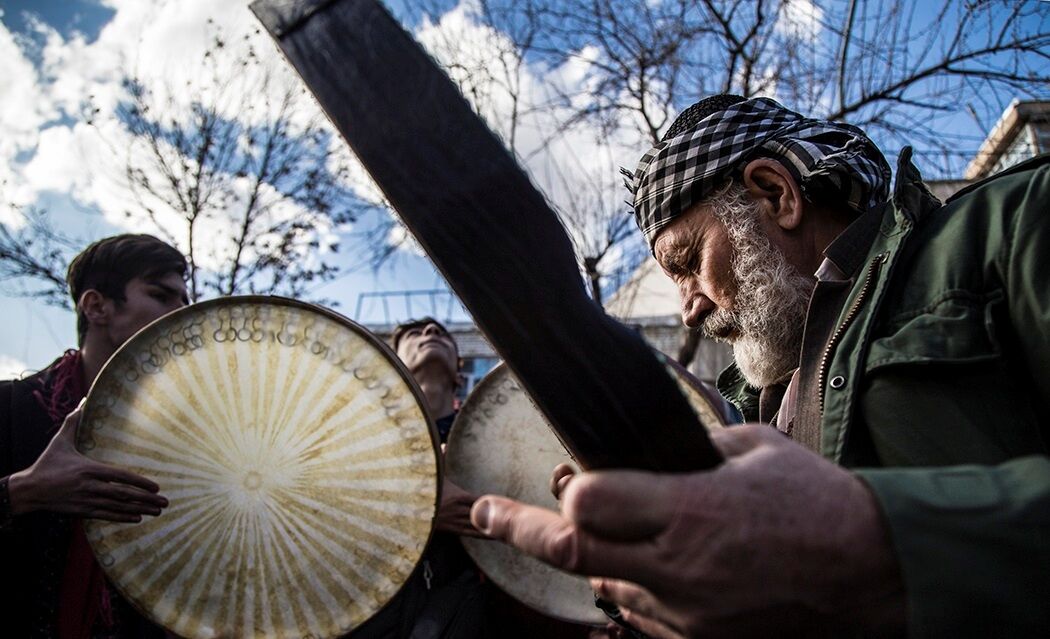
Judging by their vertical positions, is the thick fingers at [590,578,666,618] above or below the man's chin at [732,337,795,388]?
below

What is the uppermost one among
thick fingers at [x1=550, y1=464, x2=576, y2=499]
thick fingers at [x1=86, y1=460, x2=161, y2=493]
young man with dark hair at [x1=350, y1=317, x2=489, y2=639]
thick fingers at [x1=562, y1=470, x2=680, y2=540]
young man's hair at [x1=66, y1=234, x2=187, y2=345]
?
young man's hair at [x1=66, y1=234, x2=187, y2=345]

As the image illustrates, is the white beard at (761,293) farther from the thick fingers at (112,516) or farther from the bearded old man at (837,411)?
the thick fingers at (112,516)

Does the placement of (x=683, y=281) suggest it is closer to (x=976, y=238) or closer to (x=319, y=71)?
(x=976, y=238)

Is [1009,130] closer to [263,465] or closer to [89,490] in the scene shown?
[263,465]

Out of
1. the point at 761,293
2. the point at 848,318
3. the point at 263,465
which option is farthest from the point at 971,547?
the point at 263,465

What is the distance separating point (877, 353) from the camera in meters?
1.12

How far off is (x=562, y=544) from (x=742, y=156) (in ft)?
4.53

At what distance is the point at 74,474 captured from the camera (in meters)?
2.08

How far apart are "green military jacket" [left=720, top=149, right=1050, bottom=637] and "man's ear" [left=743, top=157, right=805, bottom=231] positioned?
0.27 m

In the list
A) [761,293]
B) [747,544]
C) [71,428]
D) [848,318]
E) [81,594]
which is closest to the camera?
[747,544]

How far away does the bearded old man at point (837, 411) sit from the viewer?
Answer: 1.94ft

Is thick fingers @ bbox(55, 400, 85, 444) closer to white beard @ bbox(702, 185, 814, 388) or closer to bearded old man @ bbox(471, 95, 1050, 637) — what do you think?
bearded old man @ bbox(471, 95, 1050, 637)

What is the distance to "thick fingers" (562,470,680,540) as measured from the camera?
590 millimetres

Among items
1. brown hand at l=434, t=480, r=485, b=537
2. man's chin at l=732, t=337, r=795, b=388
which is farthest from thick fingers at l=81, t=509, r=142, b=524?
man's chin at l=732, t=337, r=795, b=388
